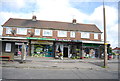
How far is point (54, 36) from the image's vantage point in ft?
84.7

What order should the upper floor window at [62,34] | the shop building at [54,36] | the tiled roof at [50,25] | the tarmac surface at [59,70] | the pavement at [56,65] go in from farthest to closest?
the upper floor window at [62,34]
the tiled roof at [50,25]
the shop building at [54,36]
the pavement at [56,65]
the tarmac surface at [59,70]

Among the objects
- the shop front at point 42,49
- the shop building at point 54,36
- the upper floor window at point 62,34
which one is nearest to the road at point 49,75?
the shop building at point 54,36

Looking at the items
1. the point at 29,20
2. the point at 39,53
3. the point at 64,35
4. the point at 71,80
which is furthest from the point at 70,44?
the point at 71,80

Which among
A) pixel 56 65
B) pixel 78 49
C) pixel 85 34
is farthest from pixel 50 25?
pixel 56 65

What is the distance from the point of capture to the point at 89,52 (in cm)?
2373

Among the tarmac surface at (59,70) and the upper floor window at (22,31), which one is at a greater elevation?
the upper floor window at (22,31)

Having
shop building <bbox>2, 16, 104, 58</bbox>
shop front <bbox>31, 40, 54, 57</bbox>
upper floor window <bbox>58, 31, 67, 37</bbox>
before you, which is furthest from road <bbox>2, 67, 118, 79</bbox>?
upper floor window <bbox>58, 31, 67, 37</bbox>

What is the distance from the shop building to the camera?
22.1 meters

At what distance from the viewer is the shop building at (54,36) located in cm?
2211

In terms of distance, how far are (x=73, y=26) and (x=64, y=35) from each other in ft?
13.0

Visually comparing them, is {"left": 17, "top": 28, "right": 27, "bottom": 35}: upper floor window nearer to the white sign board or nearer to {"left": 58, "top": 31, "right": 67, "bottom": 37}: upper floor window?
{"left": 58, "top": 31, "right": 67, "bottom": 37}: upper floor window

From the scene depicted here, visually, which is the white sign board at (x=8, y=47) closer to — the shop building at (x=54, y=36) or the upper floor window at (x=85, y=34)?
the shop building at (x=54, y=36)

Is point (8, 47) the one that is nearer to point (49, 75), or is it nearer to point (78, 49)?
point (49, 75)

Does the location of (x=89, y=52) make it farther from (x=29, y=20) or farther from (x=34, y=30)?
(x=29, y=20)
